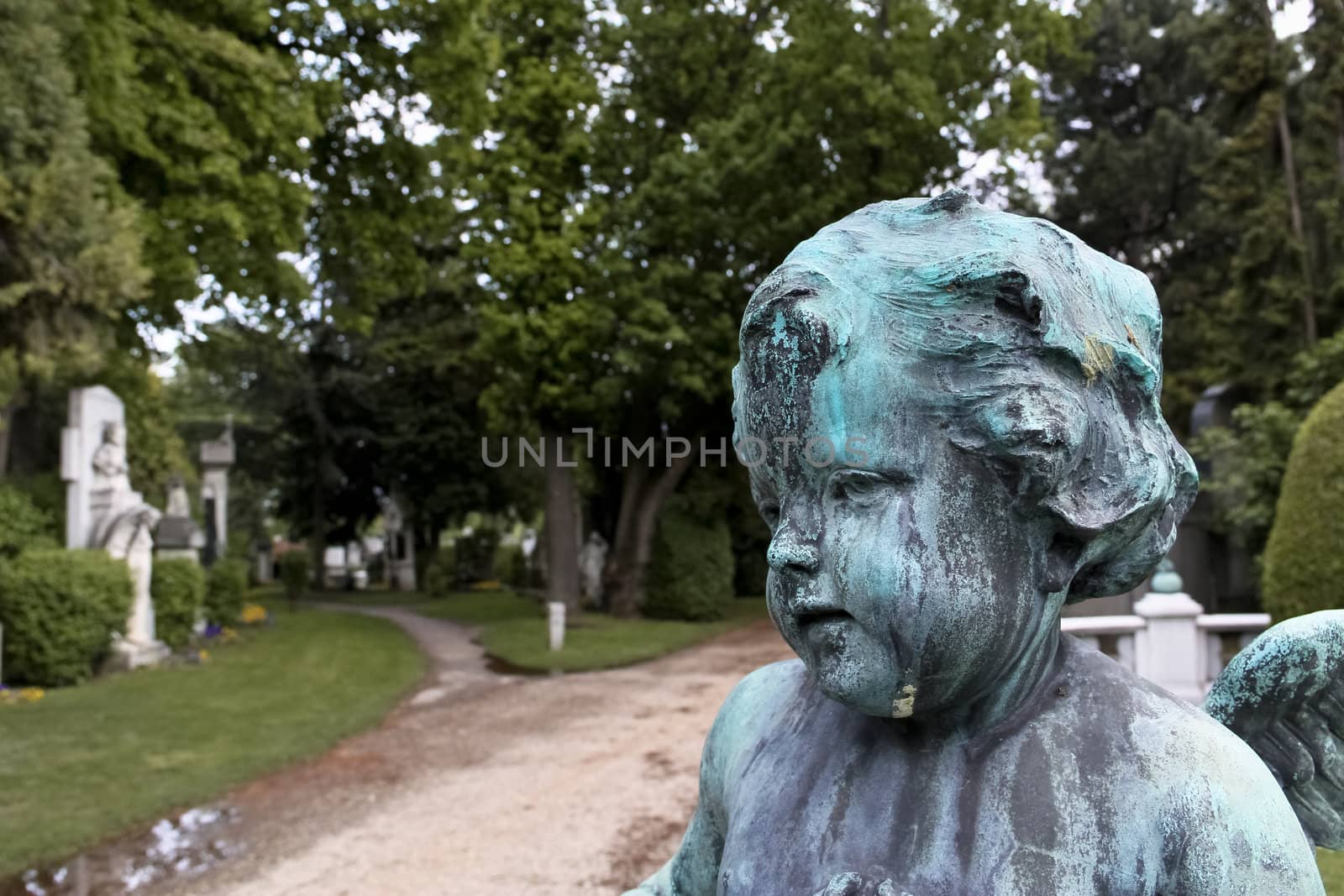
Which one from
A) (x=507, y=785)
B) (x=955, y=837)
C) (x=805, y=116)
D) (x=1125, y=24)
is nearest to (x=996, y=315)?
(x=955, y=837)

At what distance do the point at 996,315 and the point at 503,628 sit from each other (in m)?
18.6

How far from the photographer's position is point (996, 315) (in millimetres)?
1264

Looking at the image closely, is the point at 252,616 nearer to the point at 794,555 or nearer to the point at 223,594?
the point at 223,594

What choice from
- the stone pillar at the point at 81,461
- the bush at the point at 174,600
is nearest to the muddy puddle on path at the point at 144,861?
the stone pillar at the point at 81,461

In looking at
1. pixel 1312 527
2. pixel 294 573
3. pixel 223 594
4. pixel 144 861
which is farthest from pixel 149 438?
pixel 1312 527

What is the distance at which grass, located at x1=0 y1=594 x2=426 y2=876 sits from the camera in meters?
7.23

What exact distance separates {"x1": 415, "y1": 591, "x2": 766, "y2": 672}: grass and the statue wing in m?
13.5

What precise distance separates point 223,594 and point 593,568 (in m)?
8.53

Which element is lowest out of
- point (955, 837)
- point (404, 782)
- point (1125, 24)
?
point (404, 782)

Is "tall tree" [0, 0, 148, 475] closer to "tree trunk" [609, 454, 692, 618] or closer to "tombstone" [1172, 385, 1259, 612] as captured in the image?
"tree trunk" [609, 454, 692, 618]

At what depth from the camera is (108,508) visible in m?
13.9

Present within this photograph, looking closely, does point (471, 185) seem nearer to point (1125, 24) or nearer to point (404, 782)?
point (404, 782)

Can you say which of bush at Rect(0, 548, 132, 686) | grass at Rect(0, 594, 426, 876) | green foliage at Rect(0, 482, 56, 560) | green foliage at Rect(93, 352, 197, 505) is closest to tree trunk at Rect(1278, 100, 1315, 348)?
grass at Rect(0, 594, 426, 876)

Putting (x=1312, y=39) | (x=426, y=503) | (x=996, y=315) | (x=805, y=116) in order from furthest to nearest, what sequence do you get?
(x=426, y=503)
(x=805, y=116)
(x=1312, y=39)
(x=996, y=315)
